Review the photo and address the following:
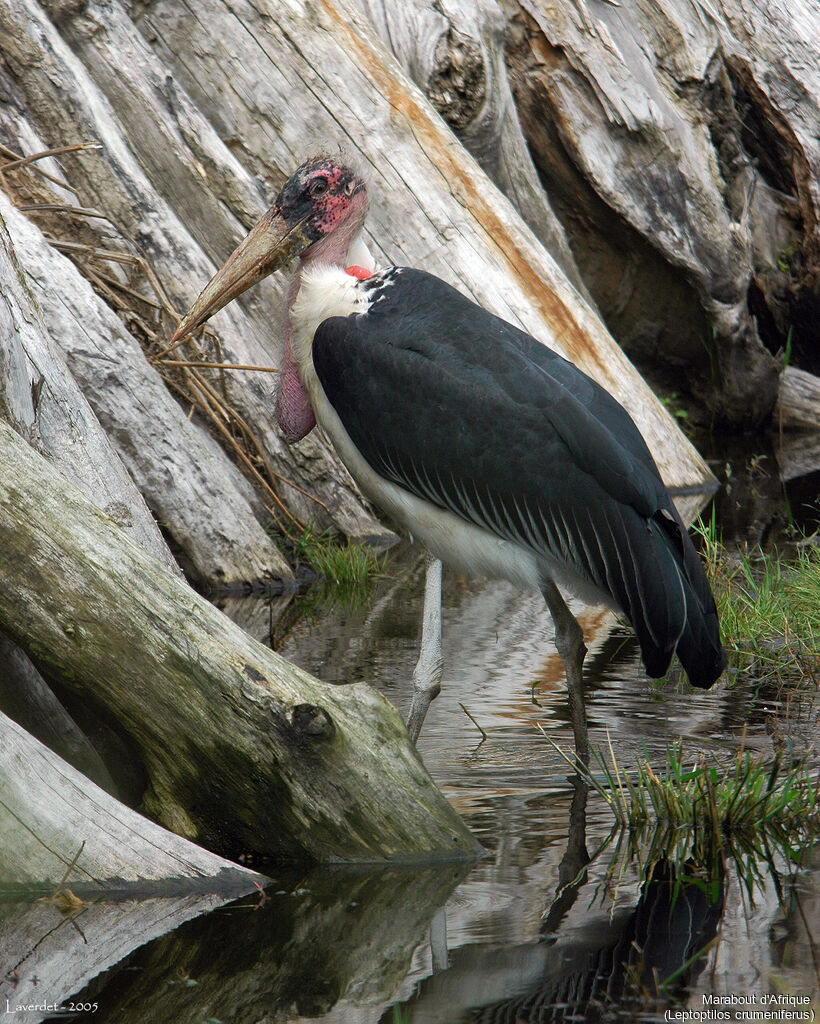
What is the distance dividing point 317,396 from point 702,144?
18.9 ft

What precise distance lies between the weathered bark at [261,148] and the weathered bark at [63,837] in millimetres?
4035

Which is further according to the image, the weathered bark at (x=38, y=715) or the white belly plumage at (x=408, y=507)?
the white belly plumage at (x=408, y=507)

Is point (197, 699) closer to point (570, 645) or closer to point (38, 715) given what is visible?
point (38, 715)

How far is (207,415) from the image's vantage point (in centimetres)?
672

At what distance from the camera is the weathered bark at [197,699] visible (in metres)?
3.21

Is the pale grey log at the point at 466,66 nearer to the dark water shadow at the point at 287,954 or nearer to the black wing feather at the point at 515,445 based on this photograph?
the black wing feather at the point at 515,445

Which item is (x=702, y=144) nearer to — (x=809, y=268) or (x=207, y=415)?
(x=809, y=268)

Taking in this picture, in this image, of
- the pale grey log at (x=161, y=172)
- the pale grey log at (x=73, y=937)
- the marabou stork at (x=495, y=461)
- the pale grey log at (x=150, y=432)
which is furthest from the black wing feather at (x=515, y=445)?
the pale grey log at (x=161, y=172)

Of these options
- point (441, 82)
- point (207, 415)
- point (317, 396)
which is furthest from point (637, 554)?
point (441, 82)

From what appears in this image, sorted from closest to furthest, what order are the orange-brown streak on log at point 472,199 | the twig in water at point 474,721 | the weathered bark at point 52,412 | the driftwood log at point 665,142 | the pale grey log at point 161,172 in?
the weathered bark at point 52,412 < the twig in water at point 474,721 < the pale grey log at point 161,172 < the orange-brown streak on log at point 472,199 < the driftwood log at point 665,142

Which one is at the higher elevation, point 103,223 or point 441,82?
point 103,223

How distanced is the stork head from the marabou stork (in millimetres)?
251

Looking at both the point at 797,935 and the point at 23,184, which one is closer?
the point at 797,935

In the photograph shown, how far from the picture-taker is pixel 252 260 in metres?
4.86
